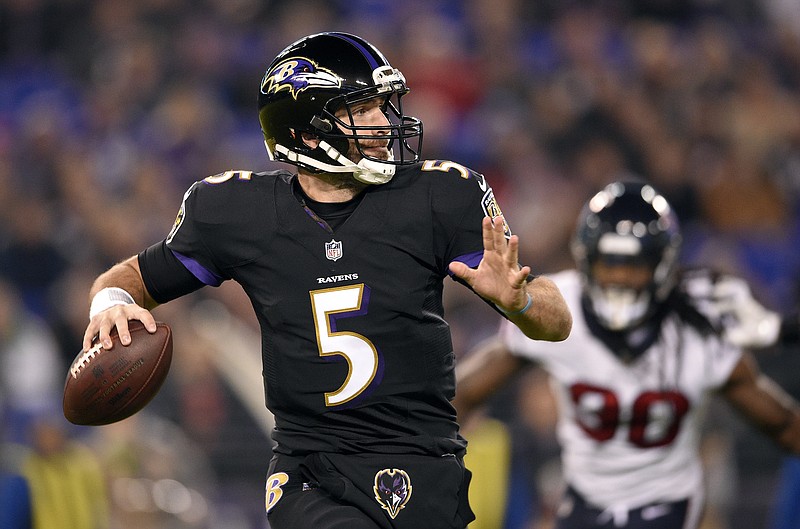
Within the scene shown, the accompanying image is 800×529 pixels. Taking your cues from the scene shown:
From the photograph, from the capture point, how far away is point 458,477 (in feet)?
10.6

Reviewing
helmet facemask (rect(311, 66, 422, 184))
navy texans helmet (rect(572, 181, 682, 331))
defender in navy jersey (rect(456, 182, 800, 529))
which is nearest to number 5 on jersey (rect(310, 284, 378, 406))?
helmet facemask (rect(311, 66, 422, 184))

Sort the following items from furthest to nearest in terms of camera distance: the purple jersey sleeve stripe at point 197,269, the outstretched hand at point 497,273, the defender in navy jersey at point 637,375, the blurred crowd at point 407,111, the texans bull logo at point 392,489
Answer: the blurred crowd at point 407,111
the defender in navy jersey at point 637,375
the purple jersey sleeve stripe at point 197,269
the texans bull logo at point 392,489
the outstretched hand at point 497,273

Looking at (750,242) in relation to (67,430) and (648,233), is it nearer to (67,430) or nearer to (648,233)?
(648,233)

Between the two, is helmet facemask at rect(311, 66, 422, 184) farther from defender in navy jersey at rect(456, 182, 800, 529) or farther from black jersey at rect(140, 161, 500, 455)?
defender in navy jersey at rect(456, 182, 800, 529)

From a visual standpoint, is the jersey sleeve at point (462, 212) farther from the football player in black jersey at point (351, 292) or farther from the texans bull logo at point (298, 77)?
the texans bull logo at point (298, 77)

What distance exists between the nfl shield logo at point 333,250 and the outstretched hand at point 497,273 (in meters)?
0.33

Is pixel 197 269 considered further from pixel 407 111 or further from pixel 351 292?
pixel 407 111

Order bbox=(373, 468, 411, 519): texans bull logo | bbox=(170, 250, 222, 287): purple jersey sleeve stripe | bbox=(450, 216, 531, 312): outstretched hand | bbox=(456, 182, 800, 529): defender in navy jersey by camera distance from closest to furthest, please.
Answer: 1. bbox=(450, 216, 531, 312): outstretched hand
2. bbox=(373, 468, 411, 519): texans bull logo
3. bbox=(170, 250, 222, 287): purple jersey sleeve stripe
4. bbox=(456, 182, 800, 529): defender in navy jersey

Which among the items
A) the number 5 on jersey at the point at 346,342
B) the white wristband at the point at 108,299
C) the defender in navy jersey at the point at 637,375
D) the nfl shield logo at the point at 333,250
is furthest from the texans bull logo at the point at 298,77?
the defender in navy jersey at the point at 637,375

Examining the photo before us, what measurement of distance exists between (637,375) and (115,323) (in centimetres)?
216

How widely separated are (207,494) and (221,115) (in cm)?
337

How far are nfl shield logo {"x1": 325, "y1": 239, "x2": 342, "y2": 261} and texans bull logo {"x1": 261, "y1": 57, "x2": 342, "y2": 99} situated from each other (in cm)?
42

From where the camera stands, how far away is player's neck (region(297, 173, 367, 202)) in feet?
11.1

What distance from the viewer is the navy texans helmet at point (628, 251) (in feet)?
15.1
